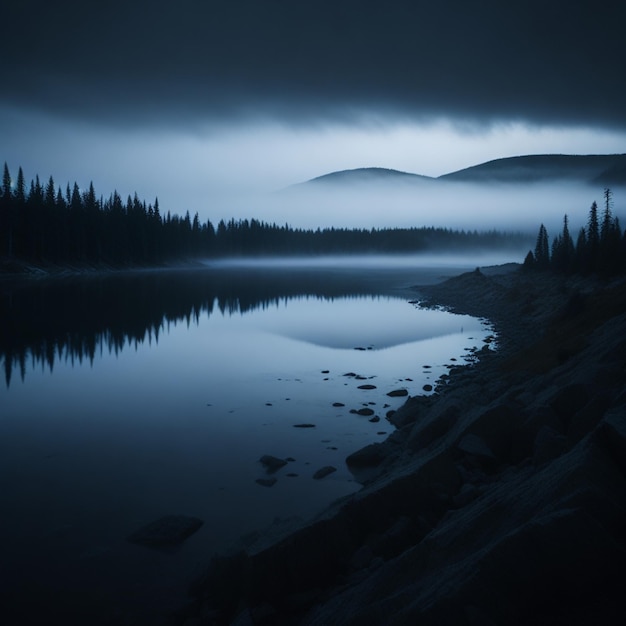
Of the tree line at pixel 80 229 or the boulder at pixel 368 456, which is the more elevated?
the tree line at pixel 80 229

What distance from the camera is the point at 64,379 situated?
27312mm

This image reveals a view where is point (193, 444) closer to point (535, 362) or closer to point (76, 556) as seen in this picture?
point (76, 556)

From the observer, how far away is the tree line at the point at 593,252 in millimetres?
58812

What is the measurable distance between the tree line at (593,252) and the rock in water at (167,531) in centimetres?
6022

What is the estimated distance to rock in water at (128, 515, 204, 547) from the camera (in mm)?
11883

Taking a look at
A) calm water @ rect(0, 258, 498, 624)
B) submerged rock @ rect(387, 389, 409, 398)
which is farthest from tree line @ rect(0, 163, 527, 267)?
submerged rock @ rect(387, 389, 409, 398)

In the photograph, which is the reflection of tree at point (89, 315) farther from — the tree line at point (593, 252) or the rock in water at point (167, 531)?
the tree line at point (593, 252)

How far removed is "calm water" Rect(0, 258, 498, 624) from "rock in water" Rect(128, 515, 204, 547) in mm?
256

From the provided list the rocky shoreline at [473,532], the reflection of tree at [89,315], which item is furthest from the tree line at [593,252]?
the rocky shoreline at [473,532]

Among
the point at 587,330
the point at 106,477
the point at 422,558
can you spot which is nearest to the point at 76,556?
the point at 106,477

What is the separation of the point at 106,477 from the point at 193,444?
11.5ft

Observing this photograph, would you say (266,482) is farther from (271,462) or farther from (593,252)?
(593,252)

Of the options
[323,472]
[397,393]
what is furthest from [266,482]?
[397,393]

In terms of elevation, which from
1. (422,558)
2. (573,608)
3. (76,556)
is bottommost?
(76,556)
